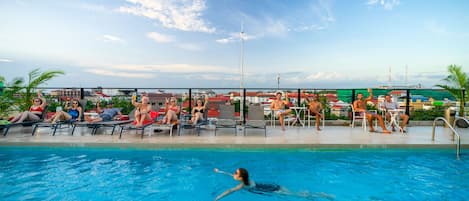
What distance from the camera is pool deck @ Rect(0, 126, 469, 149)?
17.7 feet

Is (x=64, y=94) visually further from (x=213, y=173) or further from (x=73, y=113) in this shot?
(x=213, y=173)

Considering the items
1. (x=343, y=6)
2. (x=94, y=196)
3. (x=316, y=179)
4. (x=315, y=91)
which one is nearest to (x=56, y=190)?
(x=94, y=196)

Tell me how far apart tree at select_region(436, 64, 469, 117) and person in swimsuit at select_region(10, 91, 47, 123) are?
11524 millimetres

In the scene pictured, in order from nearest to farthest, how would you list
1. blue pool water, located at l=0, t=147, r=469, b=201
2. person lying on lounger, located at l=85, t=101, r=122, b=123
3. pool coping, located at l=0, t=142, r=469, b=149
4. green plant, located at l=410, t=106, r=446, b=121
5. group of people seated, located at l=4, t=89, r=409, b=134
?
1. blue pool water, located at l=0, t=147, r=469, b=201
2. pool coping, located at l=0, t=142, r=469, b=149
3. group of people seated, located at l=4, t=89, r=409, b=134
4. person lying on lounger, located at l=85, t=101, r=122, b=123
5. green plant, located at l=410, t=106, r=446, b=121

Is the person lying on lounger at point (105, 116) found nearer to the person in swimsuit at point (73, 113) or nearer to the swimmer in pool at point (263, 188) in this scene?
the person in swimsuit at point (73, 113)

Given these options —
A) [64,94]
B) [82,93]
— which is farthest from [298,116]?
[64,94]

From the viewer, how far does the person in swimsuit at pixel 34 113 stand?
661cm

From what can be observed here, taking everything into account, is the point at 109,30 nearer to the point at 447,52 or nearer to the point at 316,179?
the point at 316,179

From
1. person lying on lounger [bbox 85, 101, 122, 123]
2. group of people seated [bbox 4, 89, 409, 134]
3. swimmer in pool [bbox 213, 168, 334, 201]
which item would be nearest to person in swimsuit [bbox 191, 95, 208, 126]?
group of people seated [bbox 4, 89, 409, 134]

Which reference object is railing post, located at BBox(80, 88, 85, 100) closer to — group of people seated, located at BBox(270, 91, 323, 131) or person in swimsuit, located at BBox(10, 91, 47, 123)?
person in swimsuit, located at BBox(10, 91, 47, 123)

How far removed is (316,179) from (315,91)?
4.80 m

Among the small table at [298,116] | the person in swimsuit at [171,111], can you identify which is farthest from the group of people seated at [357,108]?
the person in swimsuit at [171,111]

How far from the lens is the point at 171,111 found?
6645 millimetres

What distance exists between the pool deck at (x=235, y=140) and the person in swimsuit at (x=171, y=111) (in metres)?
0.35
